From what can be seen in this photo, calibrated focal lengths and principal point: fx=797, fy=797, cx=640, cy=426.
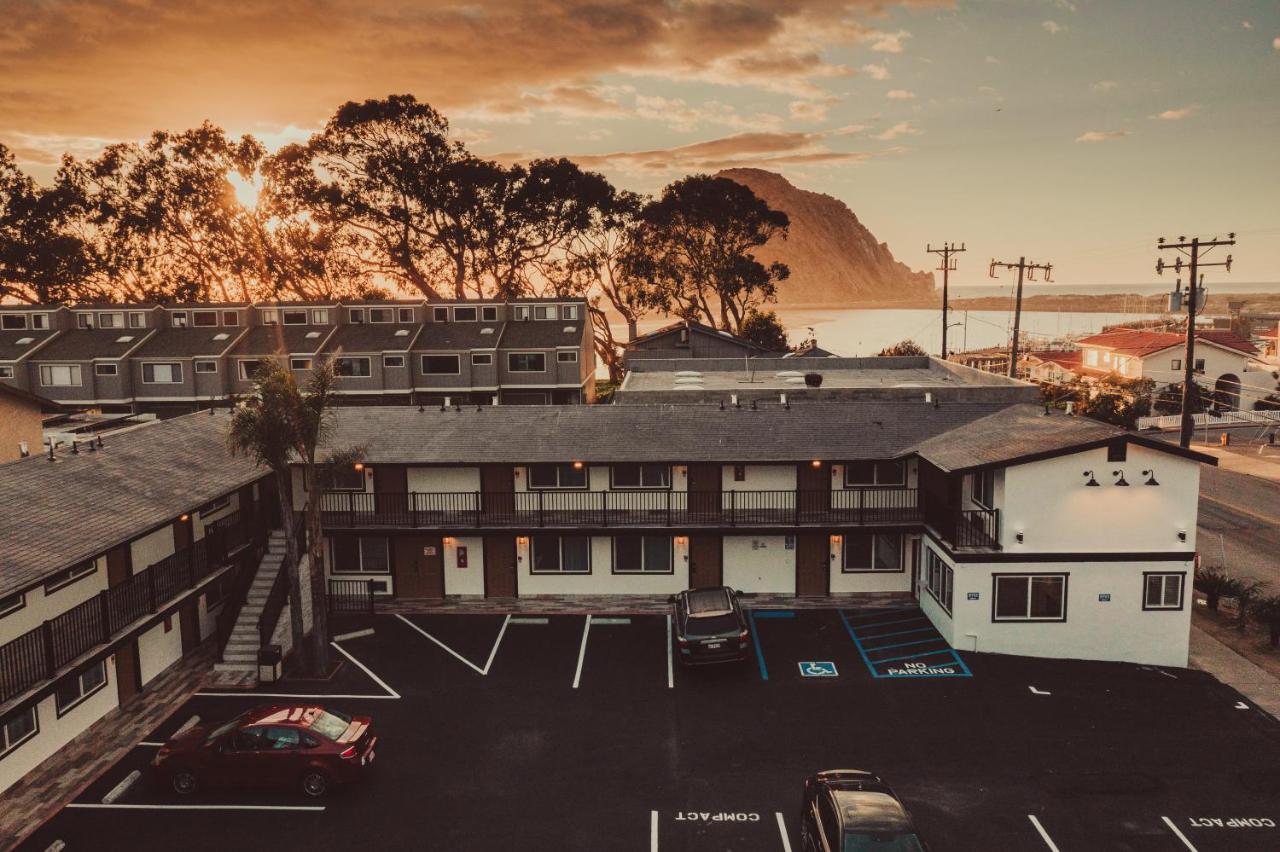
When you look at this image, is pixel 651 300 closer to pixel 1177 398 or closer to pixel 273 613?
pixel 1177 398

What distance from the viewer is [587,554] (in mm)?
28188

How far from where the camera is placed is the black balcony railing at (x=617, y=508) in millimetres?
27219

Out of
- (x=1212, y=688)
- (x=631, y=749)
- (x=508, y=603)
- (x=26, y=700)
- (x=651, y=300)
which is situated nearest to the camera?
(x=26, y=700)

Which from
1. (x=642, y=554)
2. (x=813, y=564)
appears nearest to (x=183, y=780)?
(x=642, y=554)

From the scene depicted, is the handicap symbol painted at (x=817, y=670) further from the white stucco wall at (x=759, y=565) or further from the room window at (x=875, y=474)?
the room window at (x=875, y=474)

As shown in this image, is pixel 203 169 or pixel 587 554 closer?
pixel 587 554

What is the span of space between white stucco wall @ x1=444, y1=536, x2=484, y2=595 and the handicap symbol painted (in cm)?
1186

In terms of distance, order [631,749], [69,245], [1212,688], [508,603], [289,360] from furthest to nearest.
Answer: [69,245] < [289,360] < [508,603] < [1212,688] < [631,749]

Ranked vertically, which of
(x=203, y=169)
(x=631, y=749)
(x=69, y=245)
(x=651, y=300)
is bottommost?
(x=631, y=749)

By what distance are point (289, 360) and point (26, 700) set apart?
40.1 meters

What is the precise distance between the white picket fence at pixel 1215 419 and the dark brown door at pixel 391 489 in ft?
186

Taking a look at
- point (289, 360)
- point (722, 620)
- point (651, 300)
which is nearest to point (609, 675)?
point (722, 620)

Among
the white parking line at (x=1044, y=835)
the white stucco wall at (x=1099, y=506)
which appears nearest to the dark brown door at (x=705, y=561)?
the white stucco wall at (x=1099, y=506)

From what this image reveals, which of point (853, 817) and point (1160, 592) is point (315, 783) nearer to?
point (853, 817)
